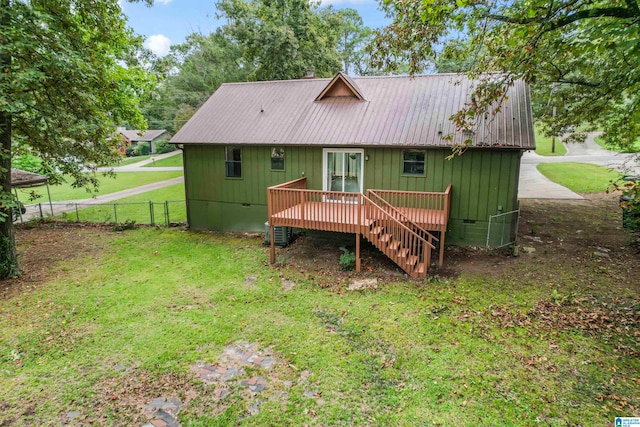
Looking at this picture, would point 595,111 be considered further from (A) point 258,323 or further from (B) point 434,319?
(A) point 258,323

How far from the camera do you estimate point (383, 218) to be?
9195 millimetres

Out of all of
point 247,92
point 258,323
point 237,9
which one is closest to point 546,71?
point 247,92

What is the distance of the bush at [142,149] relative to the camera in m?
51.7

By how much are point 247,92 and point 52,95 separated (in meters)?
7.17

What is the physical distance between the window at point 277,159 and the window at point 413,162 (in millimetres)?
4093

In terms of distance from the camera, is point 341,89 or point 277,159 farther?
point 341,89

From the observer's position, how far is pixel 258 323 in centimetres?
687

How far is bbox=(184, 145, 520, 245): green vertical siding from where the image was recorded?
10250mm

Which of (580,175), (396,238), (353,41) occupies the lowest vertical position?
(396,238)

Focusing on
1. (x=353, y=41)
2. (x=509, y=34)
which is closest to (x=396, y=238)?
(x=509, y=34)

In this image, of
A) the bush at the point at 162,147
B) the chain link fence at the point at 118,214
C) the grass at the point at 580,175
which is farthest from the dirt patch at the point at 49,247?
the bush at the point at 162,147

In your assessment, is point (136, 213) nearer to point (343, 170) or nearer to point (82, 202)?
point (82, 202)

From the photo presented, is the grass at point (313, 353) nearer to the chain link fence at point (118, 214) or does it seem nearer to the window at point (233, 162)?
the window at point (233, 162)

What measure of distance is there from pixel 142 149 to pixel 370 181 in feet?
163
